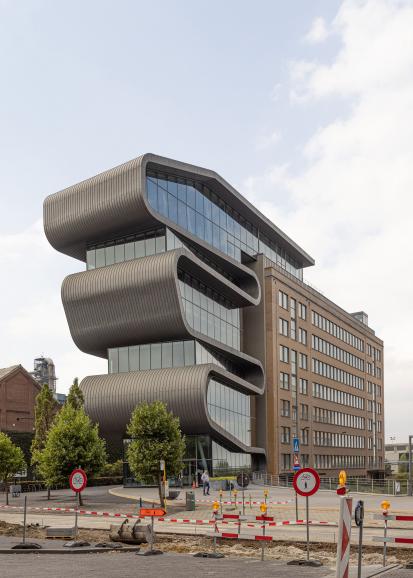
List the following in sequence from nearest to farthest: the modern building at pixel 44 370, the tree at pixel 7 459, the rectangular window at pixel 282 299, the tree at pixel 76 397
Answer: the tree at pixel 7 459
the tree at pixel 76 397
the rectangular window at pixel 282 299
the modern building at pixel 44 370

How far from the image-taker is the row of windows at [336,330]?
89.2m

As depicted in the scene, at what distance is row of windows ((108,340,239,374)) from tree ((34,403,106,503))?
17.0 meters

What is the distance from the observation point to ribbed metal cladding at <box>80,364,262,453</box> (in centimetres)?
5806

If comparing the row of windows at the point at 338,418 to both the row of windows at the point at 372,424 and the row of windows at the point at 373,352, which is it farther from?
the row of windows at the point at 373,352

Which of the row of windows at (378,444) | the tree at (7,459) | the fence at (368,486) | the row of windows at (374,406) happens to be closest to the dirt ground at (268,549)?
the tree at (7,459)

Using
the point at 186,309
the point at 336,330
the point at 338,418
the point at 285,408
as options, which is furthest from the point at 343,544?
the point at 336,330

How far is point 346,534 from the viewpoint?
984 cm

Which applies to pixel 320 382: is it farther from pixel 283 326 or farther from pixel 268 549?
pixel 268 549

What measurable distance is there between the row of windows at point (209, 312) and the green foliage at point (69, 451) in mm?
18060

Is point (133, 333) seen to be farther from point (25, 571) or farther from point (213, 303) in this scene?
point (25, 571)

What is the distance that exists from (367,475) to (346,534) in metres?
102

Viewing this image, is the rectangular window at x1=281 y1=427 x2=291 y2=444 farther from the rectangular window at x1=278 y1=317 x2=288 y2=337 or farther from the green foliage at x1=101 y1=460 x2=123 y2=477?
the green foliage at x1=101 y1=460 x2=123 y2=477

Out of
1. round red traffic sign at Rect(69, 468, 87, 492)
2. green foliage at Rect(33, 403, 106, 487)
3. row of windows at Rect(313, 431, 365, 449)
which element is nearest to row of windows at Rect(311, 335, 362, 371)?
row of windows at Rect(313, 431, 365, 449)

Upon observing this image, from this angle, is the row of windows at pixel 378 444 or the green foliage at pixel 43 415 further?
the row of windows at pixel 378 444
